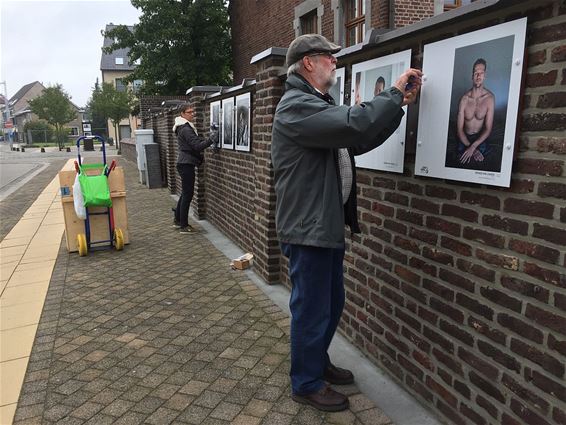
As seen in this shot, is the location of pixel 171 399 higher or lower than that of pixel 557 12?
lower

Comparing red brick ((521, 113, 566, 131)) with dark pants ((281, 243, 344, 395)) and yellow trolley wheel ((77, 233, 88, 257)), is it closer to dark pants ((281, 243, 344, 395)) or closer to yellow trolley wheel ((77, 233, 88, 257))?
dark pants ((281, 243, 344, 395))

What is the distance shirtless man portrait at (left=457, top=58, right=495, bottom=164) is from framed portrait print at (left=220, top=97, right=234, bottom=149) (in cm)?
420

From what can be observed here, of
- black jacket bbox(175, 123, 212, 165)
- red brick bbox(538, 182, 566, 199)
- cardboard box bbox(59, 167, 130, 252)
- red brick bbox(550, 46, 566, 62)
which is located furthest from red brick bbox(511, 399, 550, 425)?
black jacket bbox(175, 123, 212, 165)

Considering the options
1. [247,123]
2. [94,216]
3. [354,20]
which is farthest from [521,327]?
[354,20]

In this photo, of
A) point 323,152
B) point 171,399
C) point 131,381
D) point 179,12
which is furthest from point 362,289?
point 179,12

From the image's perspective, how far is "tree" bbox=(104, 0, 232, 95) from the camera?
25.6 meters

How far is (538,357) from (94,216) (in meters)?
5.65

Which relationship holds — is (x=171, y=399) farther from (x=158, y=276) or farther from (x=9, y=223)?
(x=9, y=223)

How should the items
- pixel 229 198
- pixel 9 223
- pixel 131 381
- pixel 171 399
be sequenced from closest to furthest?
pixel 171 399, pixel 131 381, pixel 229 198, pixel 9 223

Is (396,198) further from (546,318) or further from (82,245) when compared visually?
(82,245)

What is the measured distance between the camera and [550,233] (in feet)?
6.13

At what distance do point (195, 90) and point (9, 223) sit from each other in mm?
4337

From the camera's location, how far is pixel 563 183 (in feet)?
5.91

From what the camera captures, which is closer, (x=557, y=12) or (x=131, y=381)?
(x=557, y=12)
